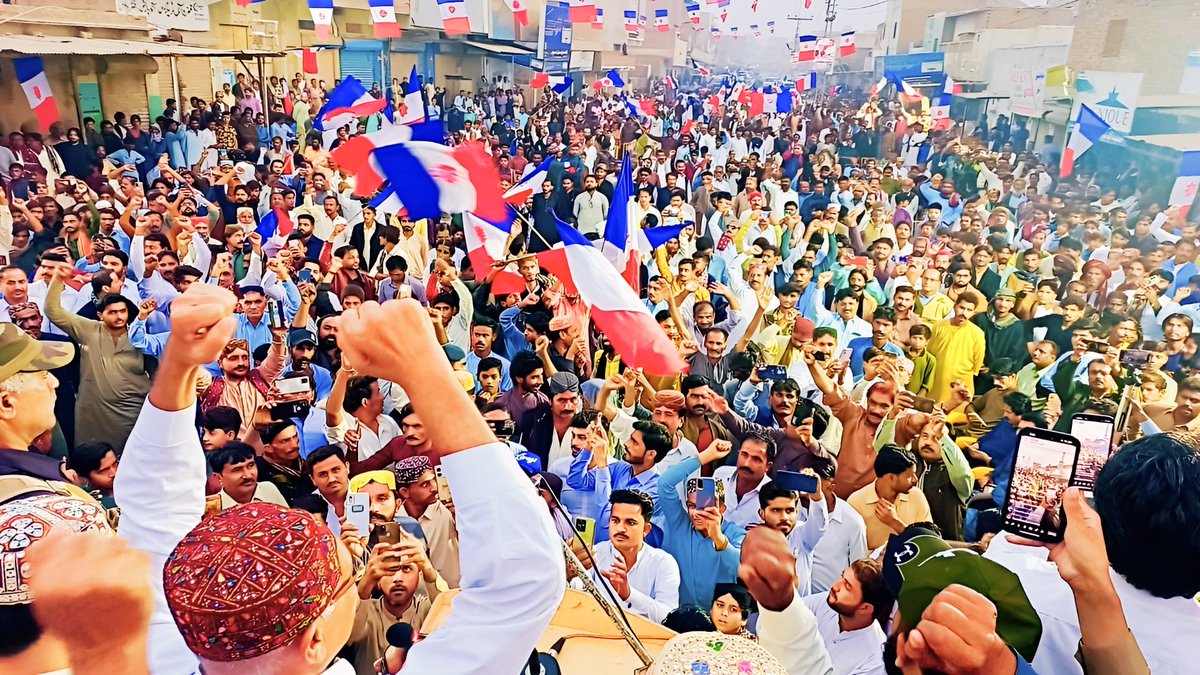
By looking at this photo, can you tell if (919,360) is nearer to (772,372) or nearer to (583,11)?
(772,372)

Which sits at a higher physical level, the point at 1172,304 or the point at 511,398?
the point at 1172,304

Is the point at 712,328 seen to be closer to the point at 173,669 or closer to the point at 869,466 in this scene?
the point at 869,466

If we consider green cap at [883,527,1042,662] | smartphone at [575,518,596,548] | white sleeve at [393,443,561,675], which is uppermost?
white sleeve at [393,443,561,675]

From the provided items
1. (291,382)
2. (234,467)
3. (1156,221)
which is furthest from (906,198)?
(234,467)

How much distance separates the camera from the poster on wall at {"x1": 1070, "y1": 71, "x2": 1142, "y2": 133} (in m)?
7.08

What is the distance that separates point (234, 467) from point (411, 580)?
2.79ft

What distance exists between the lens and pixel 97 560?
132cm

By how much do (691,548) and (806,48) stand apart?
7024 millimetres

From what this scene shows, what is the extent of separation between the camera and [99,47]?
22.6ft

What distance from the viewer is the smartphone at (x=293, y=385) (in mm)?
3381

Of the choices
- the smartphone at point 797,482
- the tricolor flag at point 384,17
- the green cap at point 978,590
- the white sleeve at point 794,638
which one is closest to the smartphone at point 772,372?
the smartphone at point 797,482

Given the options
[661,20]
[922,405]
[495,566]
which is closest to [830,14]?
[661,20]

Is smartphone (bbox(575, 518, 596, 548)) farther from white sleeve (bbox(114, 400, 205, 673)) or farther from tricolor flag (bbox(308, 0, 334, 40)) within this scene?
A: tricolor flag (bbox(308, 0, 334, 40))

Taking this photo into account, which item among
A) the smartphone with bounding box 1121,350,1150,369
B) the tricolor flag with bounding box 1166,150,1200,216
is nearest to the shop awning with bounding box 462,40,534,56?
the tricolor flag with bounding box 1166,150,1200,216
